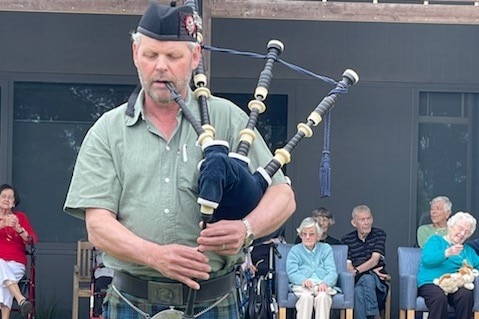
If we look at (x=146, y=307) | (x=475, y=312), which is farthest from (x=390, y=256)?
(x=146, y=307)

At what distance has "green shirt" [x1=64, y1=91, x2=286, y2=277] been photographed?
268 cm

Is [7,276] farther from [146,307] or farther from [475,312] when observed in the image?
[146,307]

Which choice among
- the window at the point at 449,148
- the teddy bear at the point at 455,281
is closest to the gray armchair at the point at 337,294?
the teddy bear at the point at 455,281

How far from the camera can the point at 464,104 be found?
27.1 ft

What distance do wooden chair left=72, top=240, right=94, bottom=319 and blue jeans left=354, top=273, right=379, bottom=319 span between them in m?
1.98

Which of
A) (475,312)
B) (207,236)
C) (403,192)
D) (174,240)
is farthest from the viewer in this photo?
(403,192)

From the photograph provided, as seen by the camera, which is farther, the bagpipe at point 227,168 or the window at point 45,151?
the window at point 45,151

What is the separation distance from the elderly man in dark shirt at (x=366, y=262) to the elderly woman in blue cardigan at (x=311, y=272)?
34 centimetres

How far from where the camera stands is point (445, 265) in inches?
275

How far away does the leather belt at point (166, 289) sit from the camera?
107 inches

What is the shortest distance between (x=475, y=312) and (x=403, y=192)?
151 cm

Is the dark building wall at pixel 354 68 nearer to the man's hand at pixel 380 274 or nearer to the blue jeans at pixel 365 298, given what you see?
the man's hand at pixel 380 274

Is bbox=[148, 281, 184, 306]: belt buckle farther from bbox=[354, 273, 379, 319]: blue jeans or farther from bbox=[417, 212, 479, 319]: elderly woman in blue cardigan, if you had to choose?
bbox=[354, 273, 379, 319]: blue jeans

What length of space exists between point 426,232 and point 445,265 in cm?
71
